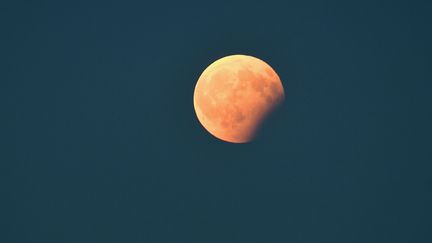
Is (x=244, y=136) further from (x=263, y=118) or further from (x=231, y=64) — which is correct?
(x=231, y=64)

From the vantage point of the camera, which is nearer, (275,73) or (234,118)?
(234,118)

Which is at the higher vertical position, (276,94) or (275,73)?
(275,73)

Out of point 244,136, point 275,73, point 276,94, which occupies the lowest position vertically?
point 244,136

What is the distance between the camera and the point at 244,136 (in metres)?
13.5

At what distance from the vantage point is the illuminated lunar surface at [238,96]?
42.2 ft

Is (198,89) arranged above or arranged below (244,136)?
above

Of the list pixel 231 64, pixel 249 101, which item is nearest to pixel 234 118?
pixel 249 101

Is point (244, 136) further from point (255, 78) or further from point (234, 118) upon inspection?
point (255, 78)

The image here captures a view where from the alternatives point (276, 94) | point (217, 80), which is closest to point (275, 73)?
point (276, 94)

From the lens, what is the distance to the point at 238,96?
12.8 m

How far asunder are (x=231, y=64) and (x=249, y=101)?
4.02ft

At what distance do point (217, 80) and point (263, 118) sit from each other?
1.57 metres

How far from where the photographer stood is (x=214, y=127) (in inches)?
537

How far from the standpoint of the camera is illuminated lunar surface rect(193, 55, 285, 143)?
1286 cm
